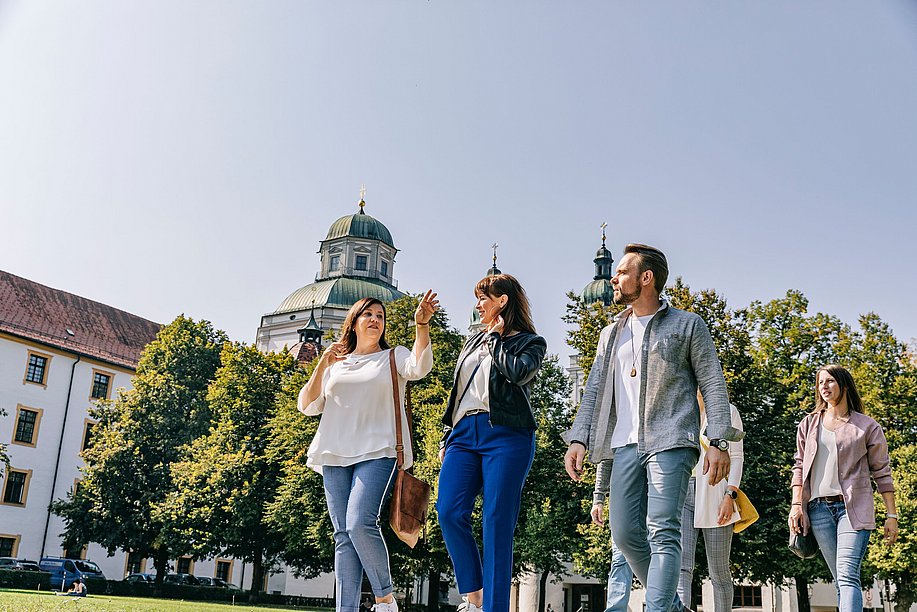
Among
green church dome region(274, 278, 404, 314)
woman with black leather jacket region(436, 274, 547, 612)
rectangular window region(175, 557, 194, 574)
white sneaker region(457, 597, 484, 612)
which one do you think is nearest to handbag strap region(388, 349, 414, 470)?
woman with black leather jacket region(436, 274, 547, 612)

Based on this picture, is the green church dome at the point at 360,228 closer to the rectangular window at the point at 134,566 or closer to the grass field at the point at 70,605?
the rectangular window at the point at 134,566

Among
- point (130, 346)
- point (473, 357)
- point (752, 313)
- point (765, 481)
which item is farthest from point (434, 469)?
point (130, 346)

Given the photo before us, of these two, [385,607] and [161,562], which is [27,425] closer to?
[161,562]

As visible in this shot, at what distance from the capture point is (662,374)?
5.29m

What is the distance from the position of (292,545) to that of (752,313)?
63.1 ft

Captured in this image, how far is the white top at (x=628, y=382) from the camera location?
17.5 ft

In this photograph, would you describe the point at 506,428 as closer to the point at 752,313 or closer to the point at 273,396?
the point at 752,313

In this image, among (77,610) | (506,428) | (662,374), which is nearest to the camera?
(662,374)

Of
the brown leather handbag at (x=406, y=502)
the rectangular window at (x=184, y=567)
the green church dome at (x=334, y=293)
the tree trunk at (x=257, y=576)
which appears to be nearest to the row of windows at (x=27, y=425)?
the rectangular window at (x=184, y=567)

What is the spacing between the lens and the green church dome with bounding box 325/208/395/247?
8781 centimetres

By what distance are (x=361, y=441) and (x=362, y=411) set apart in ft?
0.80

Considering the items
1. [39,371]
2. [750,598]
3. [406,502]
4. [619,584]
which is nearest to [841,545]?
[619,584]

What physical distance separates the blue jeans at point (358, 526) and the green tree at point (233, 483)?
29.1 m

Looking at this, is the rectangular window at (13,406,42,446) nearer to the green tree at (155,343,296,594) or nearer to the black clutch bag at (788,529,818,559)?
the green tree at (155,343,296,594)
